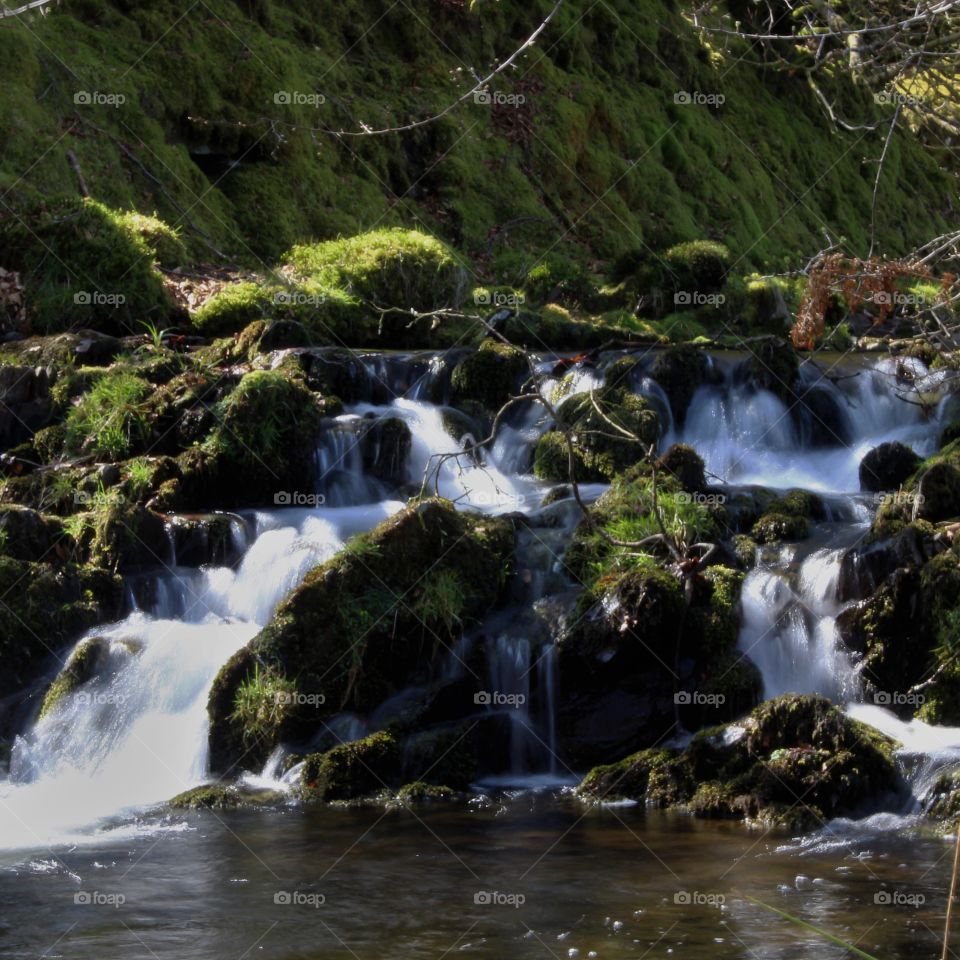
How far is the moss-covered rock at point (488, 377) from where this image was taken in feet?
38.6

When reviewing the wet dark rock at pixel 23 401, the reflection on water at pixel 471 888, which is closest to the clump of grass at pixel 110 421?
the wet dark rock at pixel 23 401

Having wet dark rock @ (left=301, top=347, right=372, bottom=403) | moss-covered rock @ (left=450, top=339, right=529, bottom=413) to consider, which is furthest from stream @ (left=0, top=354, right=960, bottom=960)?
moss-covered rock @ (left=450, top=339, right=529, bottom=413)

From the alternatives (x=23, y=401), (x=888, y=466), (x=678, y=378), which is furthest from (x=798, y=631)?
(x=23, y=401)

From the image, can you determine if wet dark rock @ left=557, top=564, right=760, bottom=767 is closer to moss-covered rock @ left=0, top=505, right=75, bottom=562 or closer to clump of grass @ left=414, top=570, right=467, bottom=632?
clump of grass @ left=414, top=570, right=467, bottom=632

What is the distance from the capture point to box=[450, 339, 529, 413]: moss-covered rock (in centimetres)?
1177

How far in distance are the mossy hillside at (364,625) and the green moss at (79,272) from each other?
17.0 ft

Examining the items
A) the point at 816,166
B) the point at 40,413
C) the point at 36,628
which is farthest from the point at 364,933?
the point at 816,166

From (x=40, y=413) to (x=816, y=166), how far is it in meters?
17.6

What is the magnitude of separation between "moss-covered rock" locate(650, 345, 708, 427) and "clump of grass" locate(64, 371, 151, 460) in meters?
4.43

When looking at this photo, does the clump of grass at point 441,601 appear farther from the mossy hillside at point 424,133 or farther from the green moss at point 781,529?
the mossy hillside at point 424,133

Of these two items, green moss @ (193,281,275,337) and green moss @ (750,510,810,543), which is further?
green moss @ (193,281,275,337)

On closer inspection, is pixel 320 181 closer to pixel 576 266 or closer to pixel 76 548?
pixel 576 266

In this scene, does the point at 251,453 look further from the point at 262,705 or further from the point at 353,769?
the point at 353,769

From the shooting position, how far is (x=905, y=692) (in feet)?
26.1
